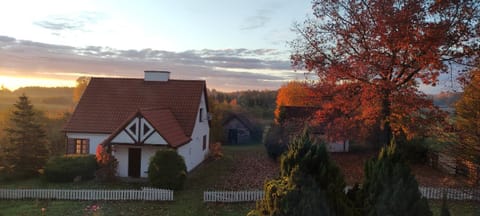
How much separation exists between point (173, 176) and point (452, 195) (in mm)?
12113

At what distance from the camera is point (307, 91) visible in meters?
17.6

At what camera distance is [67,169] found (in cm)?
1942

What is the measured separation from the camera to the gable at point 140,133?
20312 millimetres

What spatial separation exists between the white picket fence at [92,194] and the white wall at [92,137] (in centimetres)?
668

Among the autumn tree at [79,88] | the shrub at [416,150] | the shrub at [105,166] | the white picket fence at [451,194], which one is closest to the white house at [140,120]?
the shrub at [105,166]

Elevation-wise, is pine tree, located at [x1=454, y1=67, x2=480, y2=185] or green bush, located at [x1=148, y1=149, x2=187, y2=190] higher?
pine tree, located at [x1=454, y1=67, x2=480, y2=185]

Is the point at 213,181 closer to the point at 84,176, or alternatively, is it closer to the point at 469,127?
the point at 84,176

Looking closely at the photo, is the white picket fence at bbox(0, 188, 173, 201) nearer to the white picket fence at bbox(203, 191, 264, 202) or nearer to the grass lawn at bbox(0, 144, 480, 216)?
the grass lawn at bbox(0, 144, 480, 216)

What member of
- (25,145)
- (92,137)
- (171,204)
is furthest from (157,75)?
(171,204)

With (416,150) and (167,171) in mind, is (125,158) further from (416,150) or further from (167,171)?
(416,150)

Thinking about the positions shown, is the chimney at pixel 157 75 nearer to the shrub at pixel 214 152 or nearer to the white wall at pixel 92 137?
the white wall at pixel 92 137

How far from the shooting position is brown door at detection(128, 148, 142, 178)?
68.7 feet

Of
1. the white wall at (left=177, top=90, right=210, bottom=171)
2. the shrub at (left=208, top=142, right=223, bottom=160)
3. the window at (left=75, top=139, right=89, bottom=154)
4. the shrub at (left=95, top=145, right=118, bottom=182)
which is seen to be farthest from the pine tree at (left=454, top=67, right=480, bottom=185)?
the window at (left=75, top=139, right=89, bottom=154)

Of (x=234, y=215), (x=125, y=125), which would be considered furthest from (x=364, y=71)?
(x=125, y=125)
